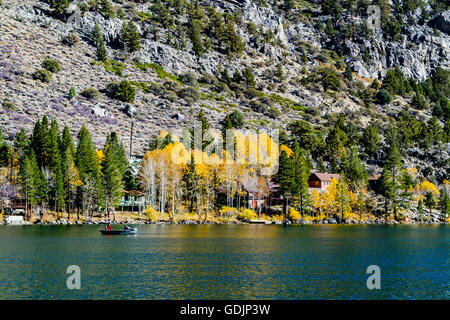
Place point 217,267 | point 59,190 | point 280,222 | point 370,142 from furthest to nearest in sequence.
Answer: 1. point 370,142
2. point 280,222
3. point 59,190
4. point 217,267

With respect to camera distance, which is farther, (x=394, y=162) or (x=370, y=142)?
(x=370, y=142)

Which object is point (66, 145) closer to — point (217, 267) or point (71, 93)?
point (71, 93)

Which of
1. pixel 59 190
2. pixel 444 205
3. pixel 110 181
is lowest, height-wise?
pixel 444 205

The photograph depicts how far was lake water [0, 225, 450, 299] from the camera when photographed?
3803cm

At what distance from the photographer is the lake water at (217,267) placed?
38.0 m

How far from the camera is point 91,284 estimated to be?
131 ft

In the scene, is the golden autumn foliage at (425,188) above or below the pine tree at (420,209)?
above

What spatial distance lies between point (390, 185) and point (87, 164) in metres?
79.9

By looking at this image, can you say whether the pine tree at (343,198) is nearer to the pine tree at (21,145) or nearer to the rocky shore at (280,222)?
the rocky shore at (280,222)

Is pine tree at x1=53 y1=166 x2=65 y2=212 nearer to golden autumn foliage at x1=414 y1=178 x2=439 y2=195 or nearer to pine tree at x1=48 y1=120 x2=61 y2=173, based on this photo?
pine tree at x1=48 y1=120 x2=61 y2=173

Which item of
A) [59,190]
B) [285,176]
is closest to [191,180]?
[285,176]

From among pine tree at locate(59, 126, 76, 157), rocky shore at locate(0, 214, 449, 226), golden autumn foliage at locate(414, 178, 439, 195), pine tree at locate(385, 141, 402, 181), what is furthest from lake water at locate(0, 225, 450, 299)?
golden autumn foliage at locate(414, 178, 439, 195)

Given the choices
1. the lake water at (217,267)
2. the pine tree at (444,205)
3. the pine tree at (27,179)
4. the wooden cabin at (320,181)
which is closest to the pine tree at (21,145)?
the pine tree at (27,179)

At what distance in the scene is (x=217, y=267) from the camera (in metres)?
48.6
